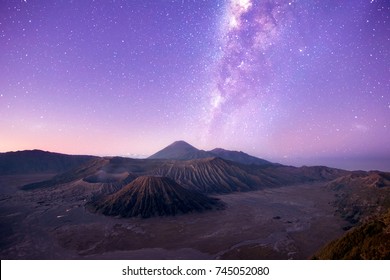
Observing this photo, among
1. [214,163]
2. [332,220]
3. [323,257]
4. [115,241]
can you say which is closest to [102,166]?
[214,163]

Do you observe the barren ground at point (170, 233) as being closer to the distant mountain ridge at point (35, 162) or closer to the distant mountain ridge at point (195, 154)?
the distant mountain ridge at point (35, 162)

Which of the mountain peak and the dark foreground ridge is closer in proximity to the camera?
the dark foreground ridge

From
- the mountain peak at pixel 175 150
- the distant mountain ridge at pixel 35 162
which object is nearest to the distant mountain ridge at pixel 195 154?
the mountain peak at pixel 175 150

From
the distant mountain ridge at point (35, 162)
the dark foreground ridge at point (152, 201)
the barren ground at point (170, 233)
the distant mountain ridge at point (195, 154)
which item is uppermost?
the distant mountain ridge at point (195, 154)

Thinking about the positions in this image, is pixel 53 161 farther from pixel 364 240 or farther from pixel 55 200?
pixel 364 240

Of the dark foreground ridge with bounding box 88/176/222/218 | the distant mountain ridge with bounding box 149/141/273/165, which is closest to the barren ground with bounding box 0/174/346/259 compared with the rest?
the dark foreground ridge with bounding box 88/176/222/218

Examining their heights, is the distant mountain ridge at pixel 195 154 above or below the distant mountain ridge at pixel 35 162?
above

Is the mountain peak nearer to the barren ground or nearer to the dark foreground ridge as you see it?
the dark foreground ridge

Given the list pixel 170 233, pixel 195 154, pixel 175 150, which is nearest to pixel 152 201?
pixel 170 233

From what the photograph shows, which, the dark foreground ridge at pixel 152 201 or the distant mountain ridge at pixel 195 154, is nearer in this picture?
the dark foreground ridge at pixel 152 201
